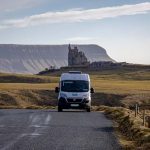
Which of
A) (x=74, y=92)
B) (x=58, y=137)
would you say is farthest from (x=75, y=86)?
(x=58, y=137)

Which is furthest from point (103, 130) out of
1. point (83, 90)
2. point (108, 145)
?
point (83, 90)

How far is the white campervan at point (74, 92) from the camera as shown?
4050 cm

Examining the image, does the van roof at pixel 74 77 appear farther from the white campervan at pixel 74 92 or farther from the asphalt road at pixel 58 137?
the asphalt road at pixel 58 137

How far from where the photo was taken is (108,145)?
17906 mm

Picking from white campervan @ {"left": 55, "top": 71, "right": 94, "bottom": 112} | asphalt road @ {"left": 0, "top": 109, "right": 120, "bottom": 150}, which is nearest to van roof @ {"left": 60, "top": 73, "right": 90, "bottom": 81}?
white campervan @ {"left": 55, "top": 71, "right": 94, "bottom": 112}

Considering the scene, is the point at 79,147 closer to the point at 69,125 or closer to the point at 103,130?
the point at 103,130

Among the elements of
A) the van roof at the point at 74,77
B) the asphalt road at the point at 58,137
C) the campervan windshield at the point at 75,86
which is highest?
the van roof at the point at 74,77

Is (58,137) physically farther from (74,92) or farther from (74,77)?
(74,77)

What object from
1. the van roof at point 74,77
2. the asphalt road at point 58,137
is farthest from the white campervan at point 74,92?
the asphalt road at point 58,137

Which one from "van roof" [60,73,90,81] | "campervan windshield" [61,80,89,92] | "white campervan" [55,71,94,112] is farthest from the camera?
"van roof" [60,73,90,81]

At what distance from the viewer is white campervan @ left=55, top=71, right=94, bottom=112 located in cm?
4050

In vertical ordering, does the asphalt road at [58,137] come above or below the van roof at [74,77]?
below

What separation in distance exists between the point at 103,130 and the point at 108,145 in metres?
6.08

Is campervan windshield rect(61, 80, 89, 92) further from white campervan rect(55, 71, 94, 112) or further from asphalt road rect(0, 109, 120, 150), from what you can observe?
asphalt road rect(0, 109, 120, 150)
